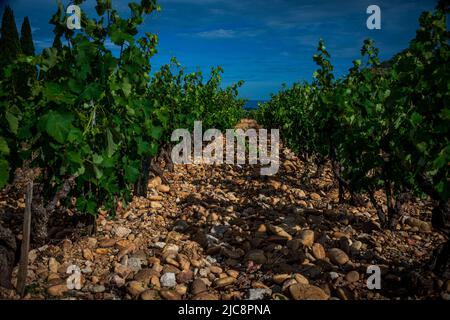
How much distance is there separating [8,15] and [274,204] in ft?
151

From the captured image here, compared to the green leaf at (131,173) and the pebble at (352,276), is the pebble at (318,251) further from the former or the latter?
the green leaf at (131,173)

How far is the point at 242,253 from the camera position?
15.2 ft

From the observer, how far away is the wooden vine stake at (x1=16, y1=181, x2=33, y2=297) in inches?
124

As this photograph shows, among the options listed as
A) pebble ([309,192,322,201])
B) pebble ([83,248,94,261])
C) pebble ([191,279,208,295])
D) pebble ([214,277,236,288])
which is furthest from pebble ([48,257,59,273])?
pebble ([309,192,322,201])

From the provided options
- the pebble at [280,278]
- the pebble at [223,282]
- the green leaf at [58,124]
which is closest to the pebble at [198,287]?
the pebble at [223,282]

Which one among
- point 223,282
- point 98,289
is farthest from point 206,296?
point 98,289

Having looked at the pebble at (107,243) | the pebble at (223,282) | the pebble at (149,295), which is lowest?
the pebble at (149,295)

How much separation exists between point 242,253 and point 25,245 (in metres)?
2.51

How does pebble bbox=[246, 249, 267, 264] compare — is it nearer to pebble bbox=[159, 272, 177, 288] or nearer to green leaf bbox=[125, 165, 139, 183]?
pebble bbox=[159, 272, 177, 288]

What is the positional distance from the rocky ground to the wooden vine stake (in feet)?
0.46

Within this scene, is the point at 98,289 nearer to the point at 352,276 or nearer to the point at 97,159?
the point at 97,159

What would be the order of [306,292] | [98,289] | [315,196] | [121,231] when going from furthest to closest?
[315,196], [121,231], [98,289], [306,292]

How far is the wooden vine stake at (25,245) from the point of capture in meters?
3.15

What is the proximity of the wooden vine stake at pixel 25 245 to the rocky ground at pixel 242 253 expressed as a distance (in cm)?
14
